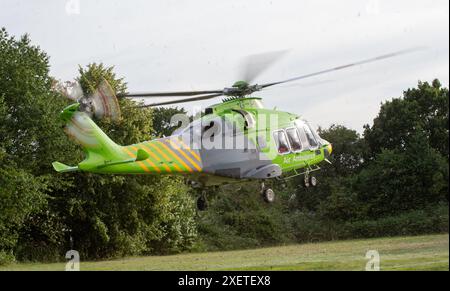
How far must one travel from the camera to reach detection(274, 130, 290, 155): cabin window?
20.4 metres

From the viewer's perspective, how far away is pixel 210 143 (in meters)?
18.7

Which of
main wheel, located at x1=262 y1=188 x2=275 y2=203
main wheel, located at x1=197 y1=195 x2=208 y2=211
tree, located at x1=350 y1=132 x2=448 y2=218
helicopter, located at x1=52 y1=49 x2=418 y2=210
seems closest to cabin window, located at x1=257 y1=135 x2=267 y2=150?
helicopter, located at x1=52 y1=49 x2=418 y2=210

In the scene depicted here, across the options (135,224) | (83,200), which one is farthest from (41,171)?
(135,224)

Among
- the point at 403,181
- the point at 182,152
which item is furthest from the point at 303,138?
the point at 403,181

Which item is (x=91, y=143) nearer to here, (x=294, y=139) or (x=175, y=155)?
(x=175, y=155)

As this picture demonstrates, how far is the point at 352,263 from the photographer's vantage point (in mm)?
15406

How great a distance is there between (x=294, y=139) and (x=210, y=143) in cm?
354

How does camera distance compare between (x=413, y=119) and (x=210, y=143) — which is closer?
(x=210, y=143)

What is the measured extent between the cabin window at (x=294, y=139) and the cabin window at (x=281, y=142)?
24 centimetres

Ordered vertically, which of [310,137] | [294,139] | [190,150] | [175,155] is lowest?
[175,155]

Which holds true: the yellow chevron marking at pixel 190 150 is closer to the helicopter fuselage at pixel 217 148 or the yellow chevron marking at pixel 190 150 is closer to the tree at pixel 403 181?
the helicopter fuselage at pixel 217 148

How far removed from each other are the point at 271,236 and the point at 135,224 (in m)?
8.01

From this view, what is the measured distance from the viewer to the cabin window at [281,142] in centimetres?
2044

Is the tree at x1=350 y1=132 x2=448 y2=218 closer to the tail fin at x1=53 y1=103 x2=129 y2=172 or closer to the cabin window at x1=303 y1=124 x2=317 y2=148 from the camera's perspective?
the cabin window at x1=303 y1=124 x2=317 y2=148
